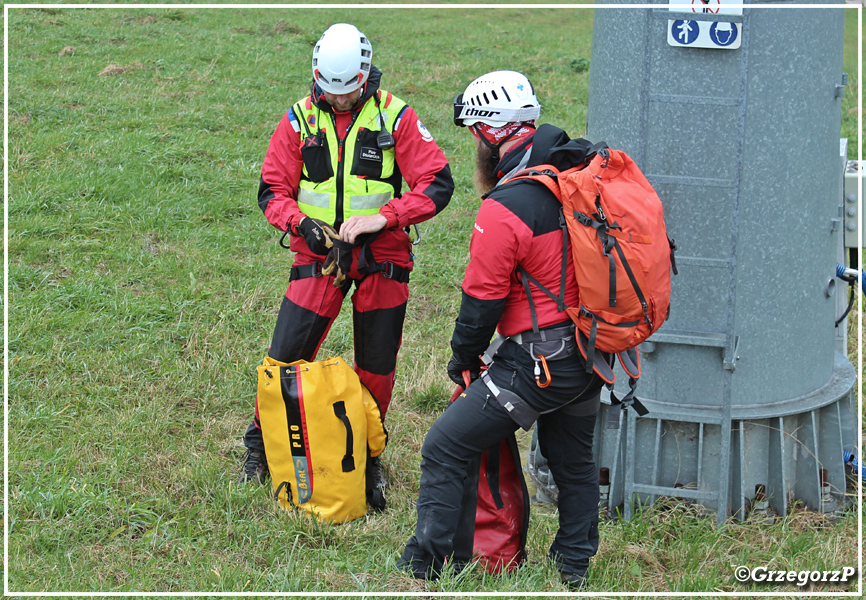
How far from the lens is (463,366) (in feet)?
12.8

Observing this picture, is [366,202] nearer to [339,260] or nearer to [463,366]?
[339,260]

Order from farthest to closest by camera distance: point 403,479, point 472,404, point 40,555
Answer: point 403,479 → point 40,555 → point 472,404

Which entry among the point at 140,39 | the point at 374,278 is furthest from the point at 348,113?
the point at 140,39

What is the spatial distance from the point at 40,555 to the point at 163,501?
2.18 ft

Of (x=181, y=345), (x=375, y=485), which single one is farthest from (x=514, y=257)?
(x=181, y=345)

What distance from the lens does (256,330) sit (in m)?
6.82

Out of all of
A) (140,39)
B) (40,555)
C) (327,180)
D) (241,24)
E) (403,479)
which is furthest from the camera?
(241,24)

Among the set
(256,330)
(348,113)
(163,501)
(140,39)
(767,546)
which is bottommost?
(767,546)

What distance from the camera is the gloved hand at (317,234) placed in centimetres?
445

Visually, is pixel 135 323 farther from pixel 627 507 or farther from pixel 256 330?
pixel 627 507

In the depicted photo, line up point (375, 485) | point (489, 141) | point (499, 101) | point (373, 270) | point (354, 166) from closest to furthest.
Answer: point (499, 101) < point (489, 141) < point (354, 166) < point (373, 270) < point (375, 485)

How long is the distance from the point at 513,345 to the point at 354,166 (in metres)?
1.42

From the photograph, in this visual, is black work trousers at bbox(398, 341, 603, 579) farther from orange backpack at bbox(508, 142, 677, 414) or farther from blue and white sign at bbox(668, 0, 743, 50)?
blue and white sign at bbox(668, 0, 743, 50)

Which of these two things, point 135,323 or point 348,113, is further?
point 135,323
